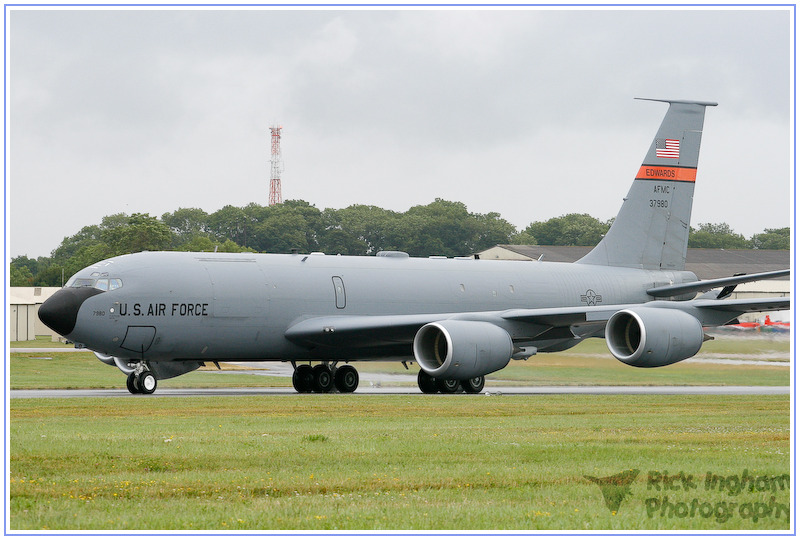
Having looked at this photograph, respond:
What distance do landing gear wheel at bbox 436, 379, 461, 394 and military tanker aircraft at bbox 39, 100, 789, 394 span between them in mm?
30

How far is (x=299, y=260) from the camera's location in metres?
32.1

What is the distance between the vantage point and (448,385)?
100 feet

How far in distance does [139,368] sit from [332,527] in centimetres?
2052

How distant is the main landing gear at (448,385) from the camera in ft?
100

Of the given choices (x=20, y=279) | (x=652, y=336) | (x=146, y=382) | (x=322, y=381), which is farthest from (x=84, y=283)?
(x=20, y=279)

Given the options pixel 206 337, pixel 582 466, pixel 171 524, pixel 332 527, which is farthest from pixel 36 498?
pixel 206 337

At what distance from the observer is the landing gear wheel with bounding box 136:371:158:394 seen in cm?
2917

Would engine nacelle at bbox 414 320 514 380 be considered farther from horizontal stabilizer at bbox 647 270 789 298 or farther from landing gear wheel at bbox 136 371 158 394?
horizontal stabilizer at bbox 647 270 789 298

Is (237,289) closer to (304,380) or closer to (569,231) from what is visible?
(304,380)

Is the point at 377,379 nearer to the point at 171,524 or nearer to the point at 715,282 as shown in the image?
the point at 715,282

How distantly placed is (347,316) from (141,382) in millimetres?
5599

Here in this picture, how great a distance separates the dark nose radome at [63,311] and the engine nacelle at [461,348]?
7.81m

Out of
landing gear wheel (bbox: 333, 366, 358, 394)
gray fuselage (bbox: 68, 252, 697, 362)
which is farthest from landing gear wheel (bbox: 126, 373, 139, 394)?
landing gear wheel (bbox: 333, 366, 358, 394)

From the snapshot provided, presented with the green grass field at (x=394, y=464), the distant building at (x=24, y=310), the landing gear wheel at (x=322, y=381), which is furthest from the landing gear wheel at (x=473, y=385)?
the distant building at (x=24, y=310)
